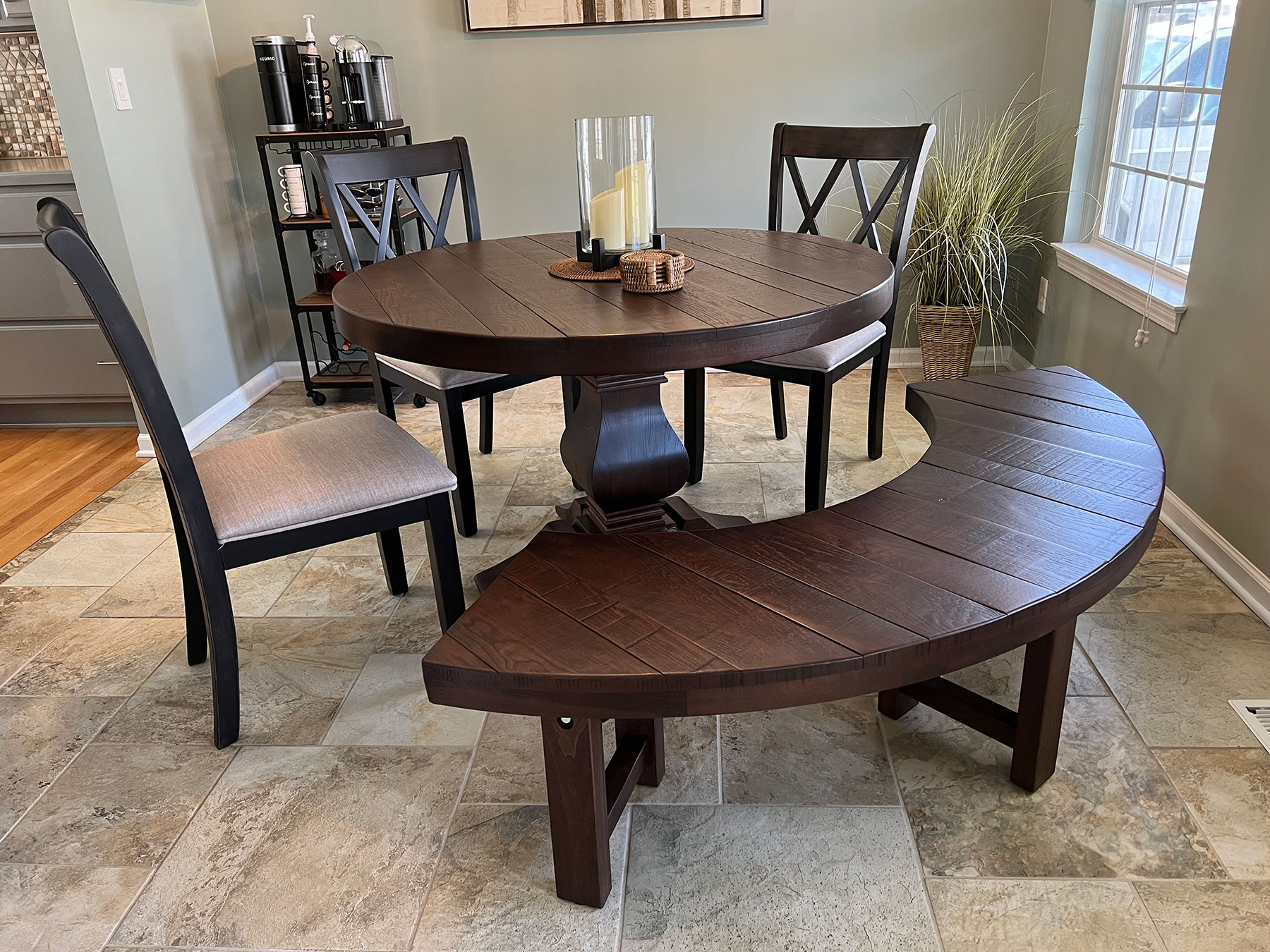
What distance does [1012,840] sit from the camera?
145cm

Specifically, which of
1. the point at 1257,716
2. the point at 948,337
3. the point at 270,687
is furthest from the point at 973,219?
the point at 270,687

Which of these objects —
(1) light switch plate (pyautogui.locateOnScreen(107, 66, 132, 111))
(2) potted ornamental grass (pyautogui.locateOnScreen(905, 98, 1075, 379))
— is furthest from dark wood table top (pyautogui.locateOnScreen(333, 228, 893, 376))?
(1) light switch plate (pyautogui.locateOnScreen(107, 66, 132, 111))

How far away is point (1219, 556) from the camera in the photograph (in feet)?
7.19

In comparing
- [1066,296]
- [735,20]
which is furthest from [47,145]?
[1066,296]

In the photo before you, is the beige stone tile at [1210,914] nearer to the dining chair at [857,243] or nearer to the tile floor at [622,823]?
the tile floor at [622,823]

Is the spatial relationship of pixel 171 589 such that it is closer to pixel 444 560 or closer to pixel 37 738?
pixel 37 738

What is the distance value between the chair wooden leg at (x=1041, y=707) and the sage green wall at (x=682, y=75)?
2537 mm

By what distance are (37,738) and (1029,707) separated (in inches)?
72.7

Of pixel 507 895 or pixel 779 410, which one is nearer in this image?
pixel 507 895

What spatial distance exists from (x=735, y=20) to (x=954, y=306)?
4.38 feet

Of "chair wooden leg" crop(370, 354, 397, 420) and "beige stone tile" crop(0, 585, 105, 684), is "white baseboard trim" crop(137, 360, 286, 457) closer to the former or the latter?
"beige stone tile" crop(0, 585, 105, 684)

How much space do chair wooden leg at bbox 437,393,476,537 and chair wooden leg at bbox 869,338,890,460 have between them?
1.19m

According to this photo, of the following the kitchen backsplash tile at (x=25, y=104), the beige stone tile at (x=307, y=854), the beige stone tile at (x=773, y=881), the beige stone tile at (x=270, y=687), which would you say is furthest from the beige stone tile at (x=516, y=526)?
the kitchen backsplash tile at (x=25, y=104)

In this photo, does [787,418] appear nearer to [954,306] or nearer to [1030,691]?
[954,306]
